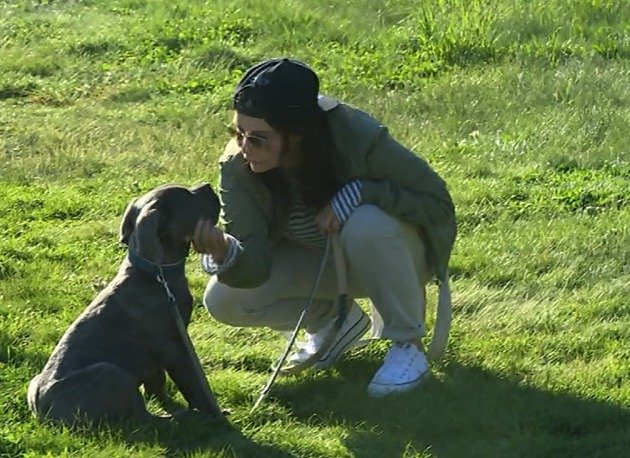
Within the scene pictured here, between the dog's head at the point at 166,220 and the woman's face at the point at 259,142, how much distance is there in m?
0.22

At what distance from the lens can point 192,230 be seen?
16.1 ft

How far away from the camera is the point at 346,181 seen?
517cm

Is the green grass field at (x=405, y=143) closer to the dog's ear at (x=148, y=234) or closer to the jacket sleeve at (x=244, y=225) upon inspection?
the jacket sleeve at (x=244, y=225)

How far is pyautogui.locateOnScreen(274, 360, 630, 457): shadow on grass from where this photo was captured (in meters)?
4.67

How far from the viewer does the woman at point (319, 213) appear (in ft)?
16.2

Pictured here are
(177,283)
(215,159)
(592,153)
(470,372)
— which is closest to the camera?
(177,283)

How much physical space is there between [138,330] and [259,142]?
83 centimetres

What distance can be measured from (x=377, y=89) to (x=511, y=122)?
162 centimetres

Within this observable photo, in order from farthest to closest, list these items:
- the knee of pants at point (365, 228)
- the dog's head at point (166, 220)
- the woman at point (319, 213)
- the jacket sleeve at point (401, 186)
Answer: the jacket sleeve at point (401, 186) < the knee of pants at point (365, 228) < the woman at point (319, 213) < the dog's head at point (166, 220)

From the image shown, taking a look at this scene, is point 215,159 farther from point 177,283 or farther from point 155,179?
point 177,283

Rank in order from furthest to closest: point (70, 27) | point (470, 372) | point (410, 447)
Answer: point (70, 27) < point (470, 372) < point (410, 447)

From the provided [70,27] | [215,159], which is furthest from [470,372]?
[70,27]

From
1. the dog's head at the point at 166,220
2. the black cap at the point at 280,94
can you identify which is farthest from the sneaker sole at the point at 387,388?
the black cap at the point at 280,94

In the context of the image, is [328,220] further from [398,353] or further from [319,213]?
[398,353]
